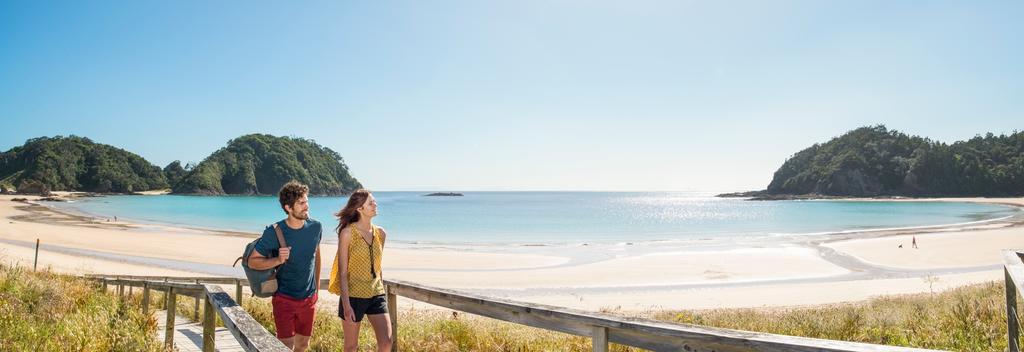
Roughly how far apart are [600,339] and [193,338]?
6.12m

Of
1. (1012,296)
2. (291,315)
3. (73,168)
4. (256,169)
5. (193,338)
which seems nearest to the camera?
(291,315)

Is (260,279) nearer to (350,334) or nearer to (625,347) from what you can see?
(350,334)

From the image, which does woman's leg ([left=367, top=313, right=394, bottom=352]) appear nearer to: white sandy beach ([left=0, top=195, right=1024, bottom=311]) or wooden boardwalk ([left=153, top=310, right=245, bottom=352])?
wooden boardwalk ([left=153, top=310, right=245, bottom=352])

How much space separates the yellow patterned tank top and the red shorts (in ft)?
1.10

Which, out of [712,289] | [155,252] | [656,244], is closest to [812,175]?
[656,244]

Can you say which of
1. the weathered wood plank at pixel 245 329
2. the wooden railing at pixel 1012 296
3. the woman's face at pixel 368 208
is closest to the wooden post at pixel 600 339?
the weathered wood plank at pixel 245 329

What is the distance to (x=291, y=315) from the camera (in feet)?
12.7

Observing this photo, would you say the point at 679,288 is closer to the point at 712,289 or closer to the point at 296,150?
the point at 712,289

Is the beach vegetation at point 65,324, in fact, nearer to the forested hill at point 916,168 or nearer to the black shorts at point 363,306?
the black shorts at point 363,306

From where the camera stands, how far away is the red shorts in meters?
3.84

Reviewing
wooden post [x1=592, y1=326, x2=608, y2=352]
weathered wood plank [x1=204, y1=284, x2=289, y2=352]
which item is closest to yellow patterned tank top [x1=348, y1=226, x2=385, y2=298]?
→ weathered wood plank [x1=204, y1=284, x2=289, y2=352]

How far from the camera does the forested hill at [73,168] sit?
13325cm

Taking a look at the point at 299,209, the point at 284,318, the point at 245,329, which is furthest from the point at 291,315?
the point at 245,329

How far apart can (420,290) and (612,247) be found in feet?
108
